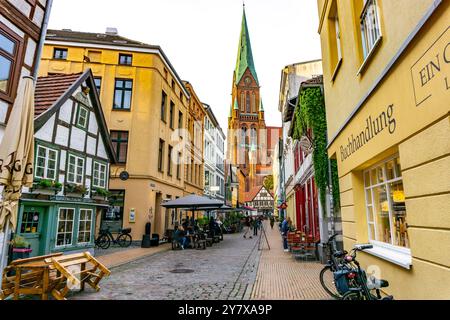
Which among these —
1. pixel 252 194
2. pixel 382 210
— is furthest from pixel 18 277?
pixel 252 194

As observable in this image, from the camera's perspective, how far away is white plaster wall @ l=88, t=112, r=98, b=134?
12.8m

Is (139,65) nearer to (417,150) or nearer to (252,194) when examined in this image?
(417,150)

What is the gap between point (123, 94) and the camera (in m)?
18.9

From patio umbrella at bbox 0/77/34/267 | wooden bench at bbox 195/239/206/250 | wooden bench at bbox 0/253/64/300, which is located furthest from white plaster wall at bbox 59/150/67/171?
wooden bench at bbox 195/239/206/250

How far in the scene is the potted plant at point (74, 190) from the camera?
1086 cm

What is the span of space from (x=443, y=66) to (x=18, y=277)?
757 cm

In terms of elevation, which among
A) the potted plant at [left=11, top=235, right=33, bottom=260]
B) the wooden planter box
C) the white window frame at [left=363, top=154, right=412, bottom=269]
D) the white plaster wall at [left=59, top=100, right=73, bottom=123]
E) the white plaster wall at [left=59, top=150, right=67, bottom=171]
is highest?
the white plaster wall at [left=59, top=100, right=73, bottom=123]

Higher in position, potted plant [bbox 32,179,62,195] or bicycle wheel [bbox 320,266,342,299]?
potted plant [bbox 32,179,62,195]

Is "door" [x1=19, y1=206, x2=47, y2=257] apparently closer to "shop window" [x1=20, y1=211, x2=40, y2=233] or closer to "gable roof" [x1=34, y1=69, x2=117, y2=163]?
"shop window" [x1=20, y1=211, x2=40, y2=233]

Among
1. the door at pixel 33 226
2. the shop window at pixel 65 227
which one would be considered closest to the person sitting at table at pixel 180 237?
the shop window at pixel 65 227

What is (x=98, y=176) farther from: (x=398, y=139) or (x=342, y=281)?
(x=398, y=139)

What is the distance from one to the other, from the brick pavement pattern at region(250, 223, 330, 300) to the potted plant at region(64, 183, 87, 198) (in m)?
7.43

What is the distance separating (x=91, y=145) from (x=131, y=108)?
6.36 metres

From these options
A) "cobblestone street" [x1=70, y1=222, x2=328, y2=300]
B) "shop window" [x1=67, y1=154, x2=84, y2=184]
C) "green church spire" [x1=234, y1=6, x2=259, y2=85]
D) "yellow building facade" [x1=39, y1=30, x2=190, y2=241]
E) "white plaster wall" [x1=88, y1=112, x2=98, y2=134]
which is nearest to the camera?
"cobblestone street" [x1=70, y1=222, x2=328, y2=300]
